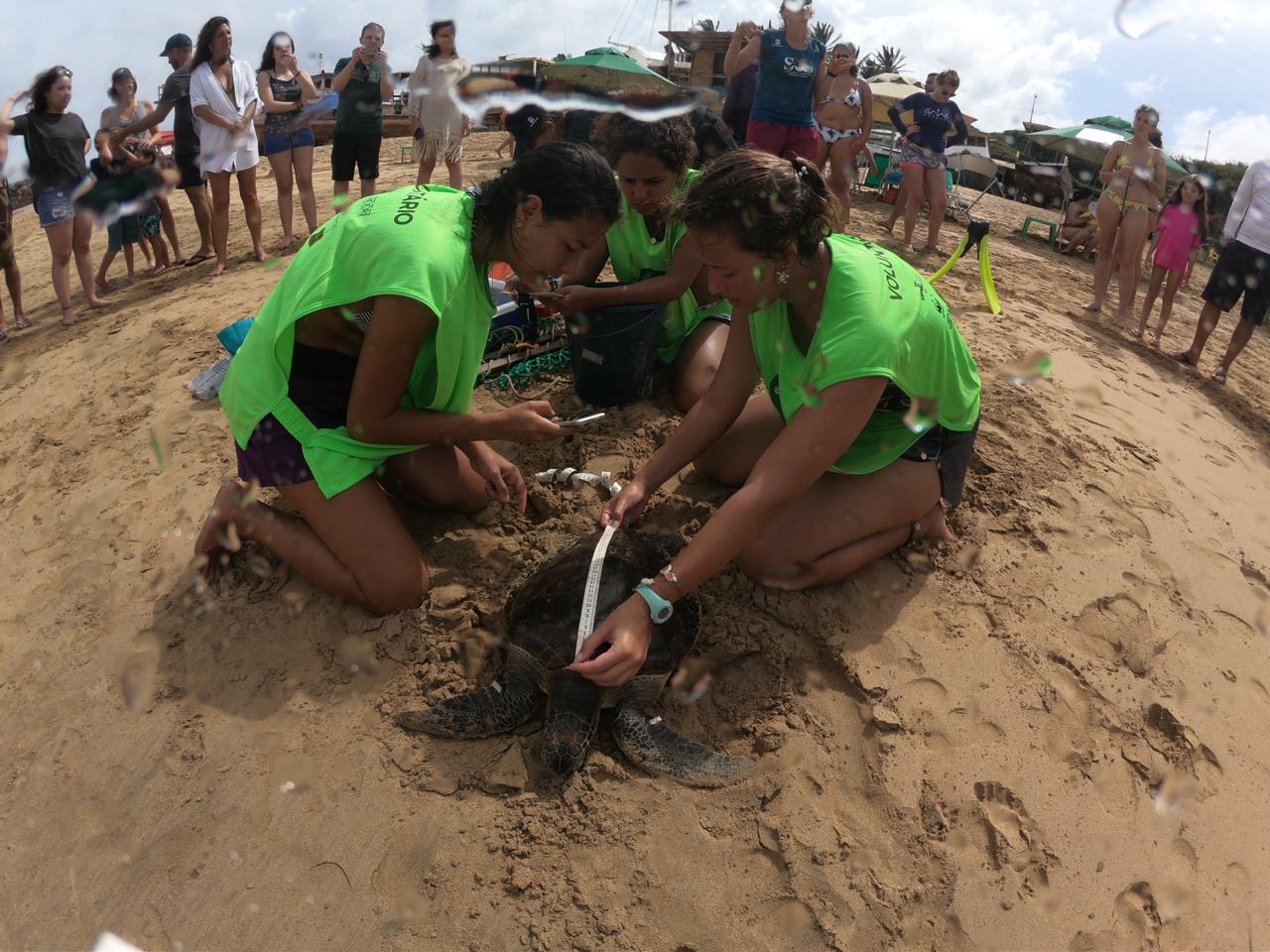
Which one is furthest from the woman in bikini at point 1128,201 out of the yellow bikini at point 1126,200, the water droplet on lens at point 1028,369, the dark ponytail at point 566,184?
the dark ponytail at point 566,184

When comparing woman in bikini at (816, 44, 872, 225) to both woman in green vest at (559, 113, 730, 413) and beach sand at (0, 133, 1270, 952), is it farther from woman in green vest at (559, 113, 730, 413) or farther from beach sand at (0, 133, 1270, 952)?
beach sand at (0, 133, 1270, 952)

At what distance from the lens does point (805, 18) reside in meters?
4.88

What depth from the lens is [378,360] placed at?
1972 mm

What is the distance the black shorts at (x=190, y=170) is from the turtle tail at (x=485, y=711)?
4.87 m

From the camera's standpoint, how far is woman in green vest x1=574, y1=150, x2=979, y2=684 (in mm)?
1815

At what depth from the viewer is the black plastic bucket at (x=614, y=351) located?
2.96 metres

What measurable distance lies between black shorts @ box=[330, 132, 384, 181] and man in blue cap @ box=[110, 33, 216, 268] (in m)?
0.85

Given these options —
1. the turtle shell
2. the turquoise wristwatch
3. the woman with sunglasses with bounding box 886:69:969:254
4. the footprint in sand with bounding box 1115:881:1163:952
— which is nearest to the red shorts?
the woman with sunglasses with bounding box 886:69:969:254

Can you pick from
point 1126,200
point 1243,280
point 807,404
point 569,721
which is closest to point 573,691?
point 569,721

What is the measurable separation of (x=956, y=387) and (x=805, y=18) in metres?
3.71

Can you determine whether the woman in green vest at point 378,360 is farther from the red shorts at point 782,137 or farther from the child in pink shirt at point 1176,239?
the child in pink shirt at point 1176,239

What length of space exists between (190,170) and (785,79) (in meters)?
4.01

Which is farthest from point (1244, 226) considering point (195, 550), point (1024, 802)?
point (195, 550)

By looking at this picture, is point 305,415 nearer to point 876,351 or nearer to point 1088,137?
point 876,351
